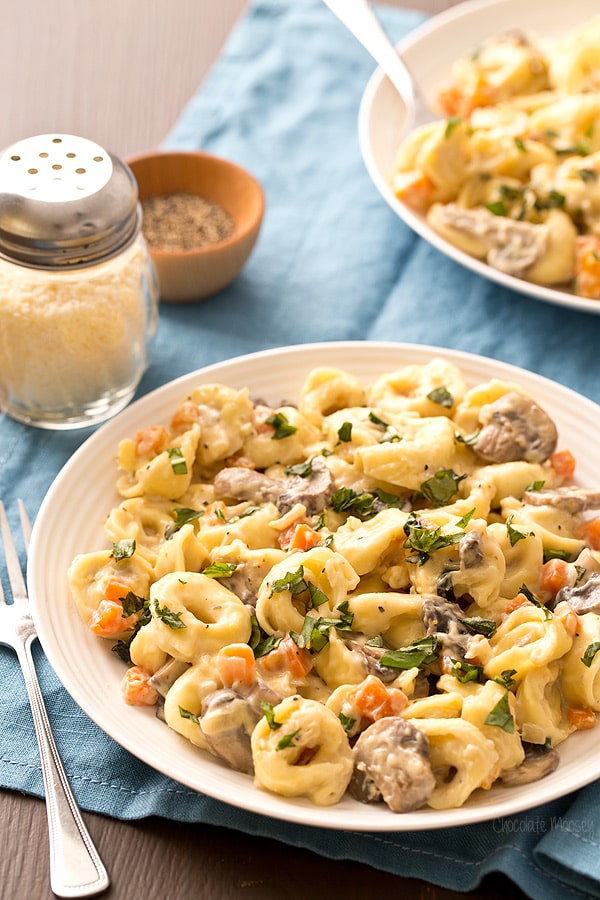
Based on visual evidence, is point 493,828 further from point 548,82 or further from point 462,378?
point 548,82

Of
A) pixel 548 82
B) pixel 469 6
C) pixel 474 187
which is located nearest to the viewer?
pixel 474 187

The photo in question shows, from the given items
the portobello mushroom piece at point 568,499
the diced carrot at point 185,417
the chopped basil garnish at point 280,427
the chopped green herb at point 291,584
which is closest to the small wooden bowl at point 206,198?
the diced carrot at point 185,417

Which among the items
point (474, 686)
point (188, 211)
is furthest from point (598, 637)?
point (188, 211)

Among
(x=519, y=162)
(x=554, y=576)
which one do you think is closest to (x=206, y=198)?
(x=519, y=162)

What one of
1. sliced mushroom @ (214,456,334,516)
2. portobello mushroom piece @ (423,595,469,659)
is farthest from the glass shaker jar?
portobello mushroom piece @ (423,595,469,659)

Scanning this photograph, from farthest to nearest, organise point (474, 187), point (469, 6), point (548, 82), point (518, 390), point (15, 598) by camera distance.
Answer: point (469, 6) → point (548, 82) → point (474, 187) → point (518, 390) → point (15, 598)

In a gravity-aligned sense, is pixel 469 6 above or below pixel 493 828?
above

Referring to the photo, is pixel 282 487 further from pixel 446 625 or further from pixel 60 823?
pixel 60 823
